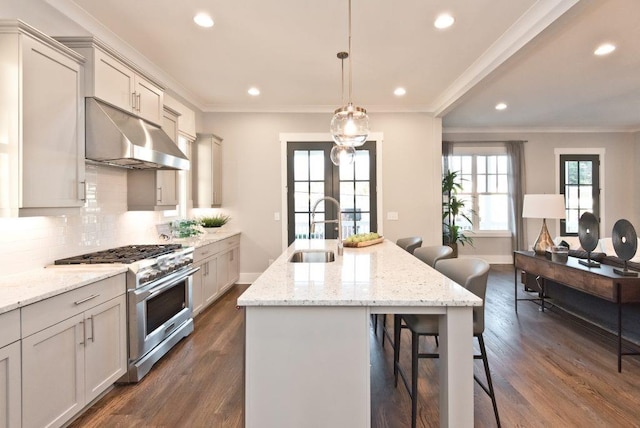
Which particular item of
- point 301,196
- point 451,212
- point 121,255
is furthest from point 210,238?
point 451,212

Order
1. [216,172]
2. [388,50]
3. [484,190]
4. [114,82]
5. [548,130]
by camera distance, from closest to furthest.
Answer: [114,82] < [388,50] < [216,172] < [548,130] < [484,190]

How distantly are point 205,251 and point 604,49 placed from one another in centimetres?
488

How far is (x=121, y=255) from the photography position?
256 cm

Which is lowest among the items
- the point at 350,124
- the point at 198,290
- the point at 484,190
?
the point at 198,290

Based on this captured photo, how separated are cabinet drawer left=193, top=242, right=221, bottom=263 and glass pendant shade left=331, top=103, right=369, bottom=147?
1.99m

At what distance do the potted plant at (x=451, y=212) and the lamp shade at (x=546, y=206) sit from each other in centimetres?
203

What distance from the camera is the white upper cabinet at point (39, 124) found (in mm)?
1719

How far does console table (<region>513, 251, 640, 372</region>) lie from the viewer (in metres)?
2.46

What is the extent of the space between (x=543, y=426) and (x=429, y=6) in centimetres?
307

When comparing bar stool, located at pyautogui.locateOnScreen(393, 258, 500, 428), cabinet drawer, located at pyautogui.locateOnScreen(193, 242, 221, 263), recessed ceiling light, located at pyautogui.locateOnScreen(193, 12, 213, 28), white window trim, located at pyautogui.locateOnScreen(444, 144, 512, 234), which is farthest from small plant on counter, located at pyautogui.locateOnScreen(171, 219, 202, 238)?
white window trim, located at pyautogui.locateOnScreen(444, 144, 512, 234)

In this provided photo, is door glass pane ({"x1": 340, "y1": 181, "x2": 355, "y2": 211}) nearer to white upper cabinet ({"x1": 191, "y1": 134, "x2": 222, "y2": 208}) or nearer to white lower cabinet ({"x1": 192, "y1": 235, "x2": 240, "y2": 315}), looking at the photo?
white lower cabinet ({"x1": 192, "y1": 235, "x2": 240, "y2": 315})

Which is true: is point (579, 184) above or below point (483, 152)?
below

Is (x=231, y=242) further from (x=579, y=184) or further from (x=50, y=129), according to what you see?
(x=579, y=184)

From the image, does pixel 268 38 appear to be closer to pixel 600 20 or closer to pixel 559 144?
pixel 600 20
